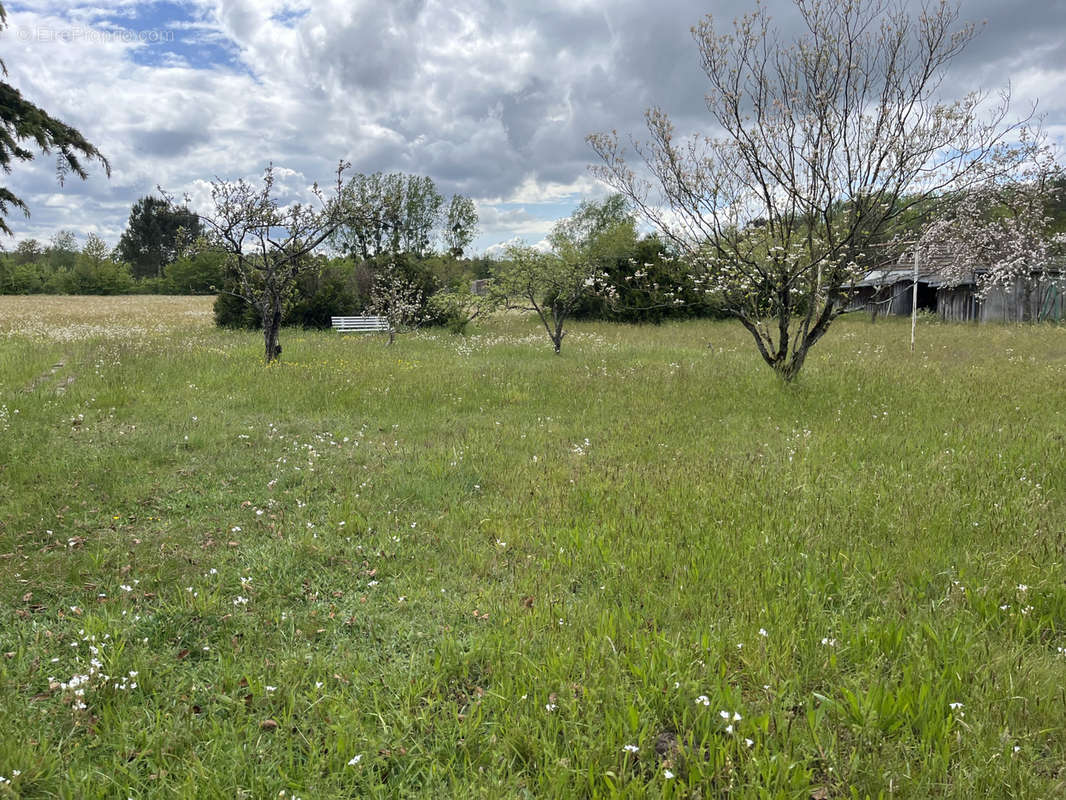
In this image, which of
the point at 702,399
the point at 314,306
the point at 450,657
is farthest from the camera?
the point at 314,306

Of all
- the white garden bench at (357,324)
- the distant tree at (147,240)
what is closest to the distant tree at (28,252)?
the distant tree at (147,240)

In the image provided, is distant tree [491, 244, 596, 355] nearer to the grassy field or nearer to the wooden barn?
the grassy field

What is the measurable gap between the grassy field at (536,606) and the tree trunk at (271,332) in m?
5.50

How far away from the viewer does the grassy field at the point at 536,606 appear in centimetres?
275

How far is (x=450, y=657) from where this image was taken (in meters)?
3.51

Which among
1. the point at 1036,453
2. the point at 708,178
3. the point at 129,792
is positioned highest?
the point at 708,178

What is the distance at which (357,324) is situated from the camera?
24.7 metres

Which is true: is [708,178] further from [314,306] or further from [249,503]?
[314,306]

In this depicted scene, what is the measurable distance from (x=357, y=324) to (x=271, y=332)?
404 inches

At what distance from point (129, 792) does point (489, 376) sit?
10.8m

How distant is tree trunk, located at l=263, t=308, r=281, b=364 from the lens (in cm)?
1452

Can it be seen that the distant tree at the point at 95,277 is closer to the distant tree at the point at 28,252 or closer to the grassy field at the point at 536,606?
the distant tree at the point at 28,252

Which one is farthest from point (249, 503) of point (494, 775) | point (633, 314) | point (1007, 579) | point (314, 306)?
point (633, 314)

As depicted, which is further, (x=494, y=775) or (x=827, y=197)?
(x=827, y=197)
